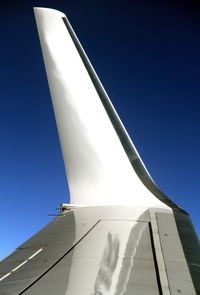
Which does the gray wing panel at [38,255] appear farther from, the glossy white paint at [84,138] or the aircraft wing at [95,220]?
the glossy white paint at [84,138]

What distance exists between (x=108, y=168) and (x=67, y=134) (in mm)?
646

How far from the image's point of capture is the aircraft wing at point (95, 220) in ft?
6.17

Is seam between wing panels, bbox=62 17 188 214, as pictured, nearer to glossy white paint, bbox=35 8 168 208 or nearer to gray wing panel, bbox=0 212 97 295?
glossy white paint, bbox=35 8 168 208

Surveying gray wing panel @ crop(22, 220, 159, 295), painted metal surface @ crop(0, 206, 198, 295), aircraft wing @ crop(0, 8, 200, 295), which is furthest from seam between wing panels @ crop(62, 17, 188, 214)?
gray wing panel @ crop(22, 220, 159, 295)

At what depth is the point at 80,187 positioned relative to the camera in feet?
10.8

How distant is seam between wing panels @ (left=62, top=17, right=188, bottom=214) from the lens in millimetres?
3232

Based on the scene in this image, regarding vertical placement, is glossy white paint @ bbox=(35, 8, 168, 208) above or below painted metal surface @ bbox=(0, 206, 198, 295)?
above

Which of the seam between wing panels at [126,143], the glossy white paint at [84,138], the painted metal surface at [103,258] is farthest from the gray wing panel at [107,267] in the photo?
the seam between wing panels at [126,143]

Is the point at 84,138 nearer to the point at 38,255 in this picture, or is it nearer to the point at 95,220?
the point at 95,220

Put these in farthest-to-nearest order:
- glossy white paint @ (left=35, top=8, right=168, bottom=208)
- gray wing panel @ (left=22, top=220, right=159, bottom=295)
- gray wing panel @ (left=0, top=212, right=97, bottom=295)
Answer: glossy white paint @ (left=35, top=8, right=168, bottom=208) < gray wing panel @ (left=0, top=212, right=97, bottom=295) < gray wing panel @ (left=22, top=220, right=159, bottom=295)

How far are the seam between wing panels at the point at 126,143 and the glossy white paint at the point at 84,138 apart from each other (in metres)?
0.06

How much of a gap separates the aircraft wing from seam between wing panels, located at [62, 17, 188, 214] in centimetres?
1

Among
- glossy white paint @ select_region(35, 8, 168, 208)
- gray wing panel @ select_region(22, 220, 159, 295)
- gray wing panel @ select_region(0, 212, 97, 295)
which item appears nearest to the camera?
gray wing panel @ select_region(22, 220, 159, 295)

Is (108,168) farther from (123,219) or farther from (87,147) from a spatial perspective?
(123,219)
